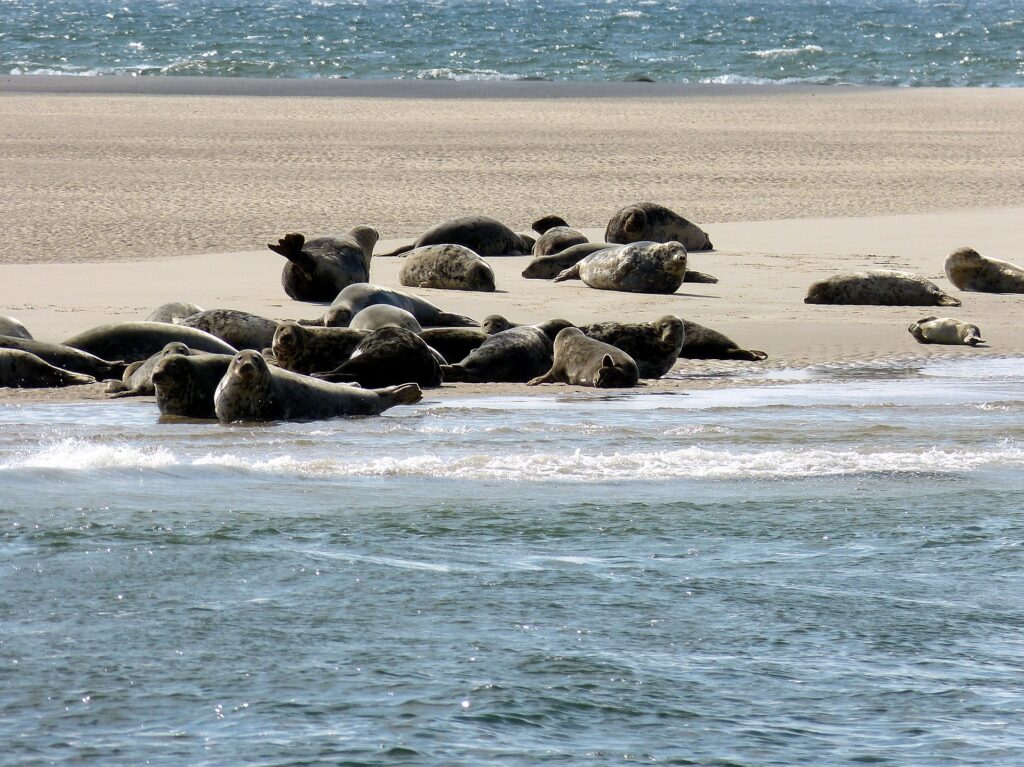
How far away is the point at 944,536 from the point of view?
4.41m

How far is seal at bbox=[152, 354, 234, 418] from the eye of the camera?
20.1 feet

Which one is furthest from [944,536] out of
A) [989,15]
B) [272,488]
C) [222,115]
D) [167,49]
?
[989,15]

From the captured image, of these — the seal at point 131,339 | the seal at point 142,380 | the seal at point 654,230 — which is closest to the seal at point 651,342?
the seal at point 131,339

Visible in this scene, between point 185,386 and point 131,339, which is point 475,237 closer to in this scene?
point 131,339

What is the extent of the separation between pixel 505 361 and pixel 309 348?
837 mm

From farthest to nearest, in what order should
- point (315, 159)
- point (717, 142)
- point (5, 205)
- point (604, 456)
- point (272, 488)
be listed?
point (717, 142) → point (315, 159) → point (5, 205) → point (604, 456) → point (272, 488)

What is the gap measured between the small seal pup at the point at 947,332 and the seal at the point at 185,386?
3.81 meters

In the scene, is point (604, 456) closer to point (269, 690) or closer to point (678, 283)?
point (269, 690)

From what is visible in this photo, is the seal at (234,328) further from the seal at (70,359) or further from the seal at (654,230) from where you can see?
the seal at (654,230)

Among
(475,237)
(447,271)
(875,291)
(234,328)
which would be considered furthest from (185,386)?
(475,237)

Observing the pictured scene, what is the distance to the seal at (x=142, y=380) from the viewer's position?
6.60 m

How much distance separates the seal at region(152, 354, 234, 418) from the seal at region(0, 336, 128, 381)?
0.92 m

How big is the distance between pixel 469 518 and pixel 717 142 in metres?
16.4

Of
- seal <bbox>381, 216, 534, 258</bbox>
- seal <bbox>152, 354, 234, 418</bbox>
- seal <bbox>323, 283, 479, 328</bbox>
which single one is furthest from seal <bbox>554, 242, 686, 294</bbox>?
seal <bbox>152, 354, 234, 418</bbox>
